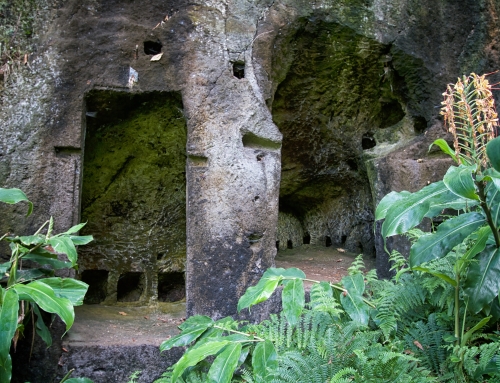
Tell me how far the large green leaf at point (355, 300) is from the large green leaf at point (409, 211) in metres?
0.33

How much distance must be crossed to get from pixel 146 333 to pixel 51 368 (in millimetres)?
749

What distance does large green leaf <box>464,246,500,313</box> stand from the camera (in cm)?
182

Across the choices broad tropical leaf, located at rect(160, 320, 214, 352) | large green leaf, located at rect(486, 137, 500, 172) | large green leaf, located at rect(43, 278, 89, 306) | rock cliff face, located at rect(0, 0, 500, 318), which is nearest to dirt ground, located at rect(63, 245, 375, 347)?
rock cliff face, located at rect(0, 0, 500, 318)

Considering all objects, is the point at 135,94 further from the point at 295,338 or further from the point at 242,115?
the point at 295,338

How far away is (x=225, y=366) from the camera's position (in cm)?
172

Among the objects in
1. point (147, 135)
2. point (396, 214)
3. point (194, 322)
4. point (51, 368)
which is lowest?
point (51, 368)

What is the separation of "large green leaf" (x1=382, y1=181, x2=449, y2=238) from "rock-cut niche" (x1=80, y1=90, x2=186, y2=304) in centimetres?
321

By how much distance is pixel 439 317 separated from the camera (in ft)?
6.95

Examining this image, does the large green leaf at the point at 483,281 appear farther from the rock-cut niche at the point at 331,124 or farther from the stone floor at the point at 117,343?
the rock-cut niche at the point at 331,124

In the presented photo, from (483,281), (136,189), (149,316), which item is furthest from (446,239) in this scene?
(136,189)

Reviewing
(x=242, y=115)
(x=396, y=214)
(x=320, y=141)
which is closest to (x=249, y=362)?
(x=396, y=214)

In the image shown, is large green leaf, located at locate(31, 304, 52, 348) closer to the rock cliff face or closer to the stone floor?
the stone floor

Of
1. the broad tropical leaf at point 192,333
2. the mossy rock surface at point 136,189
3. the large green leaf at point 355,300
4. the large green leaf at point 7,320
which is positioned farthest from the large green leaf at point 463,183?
the mossy rock surface at point 136,189

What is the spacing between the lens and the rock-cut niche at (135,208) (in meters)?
4.91
